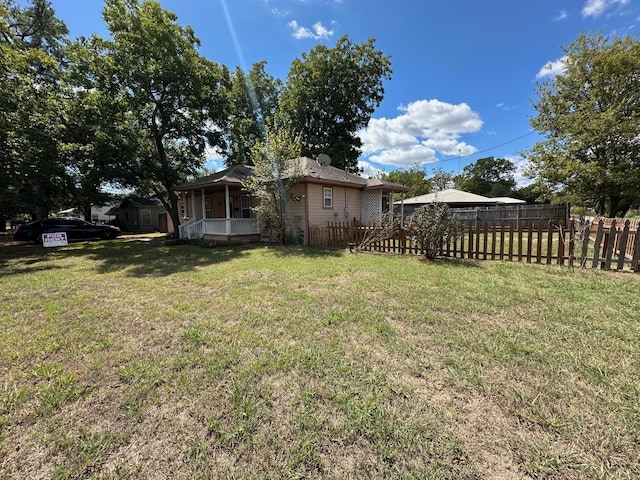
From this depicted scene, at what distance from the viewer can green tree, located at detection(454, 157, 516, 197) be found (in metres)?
55.5

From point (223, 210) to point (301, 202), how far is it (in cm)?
637

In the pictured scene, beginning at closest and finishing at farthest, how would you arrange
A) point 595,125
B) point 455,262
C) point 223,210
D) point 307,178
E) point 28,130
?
point 455,262, point 307,178, point 28,130, point 595,125, point 223,210

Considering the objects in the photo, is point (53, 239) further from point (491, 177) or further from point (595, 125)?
point (491, 177)

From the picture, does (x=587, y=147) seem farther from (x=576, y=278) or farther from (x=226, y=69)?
(x=226, y=69)

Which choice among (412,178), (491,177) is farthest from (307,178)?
(491,177)

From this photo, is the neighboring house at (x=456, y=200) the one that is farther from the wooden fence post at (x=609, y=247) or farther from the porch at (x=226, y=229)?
the wooden fence post at (x=609, y=247)

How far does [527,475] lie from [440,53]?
19.6 metres

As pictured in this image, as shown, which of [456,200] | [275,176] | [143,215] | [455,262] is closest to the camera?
[455,262]

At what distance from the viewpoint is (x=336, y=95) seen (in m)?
24.5

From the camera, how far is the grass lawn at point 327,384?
1.74 m

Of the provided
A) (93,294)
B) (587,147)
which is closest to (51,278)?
(93,294)

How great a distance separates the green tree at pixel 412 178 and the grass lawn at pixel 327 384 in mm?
38538

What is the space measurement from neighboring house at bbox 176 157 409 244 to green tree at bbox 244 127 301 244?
0.50 meters

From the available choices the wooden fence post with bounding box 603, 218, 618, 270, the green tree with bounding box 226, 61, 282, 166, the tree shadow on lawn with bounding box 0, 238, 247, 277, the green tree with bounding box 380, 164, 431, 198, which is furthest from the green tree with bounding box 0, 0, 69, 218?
the green tree with bounding box 380, 164, 431, 198
